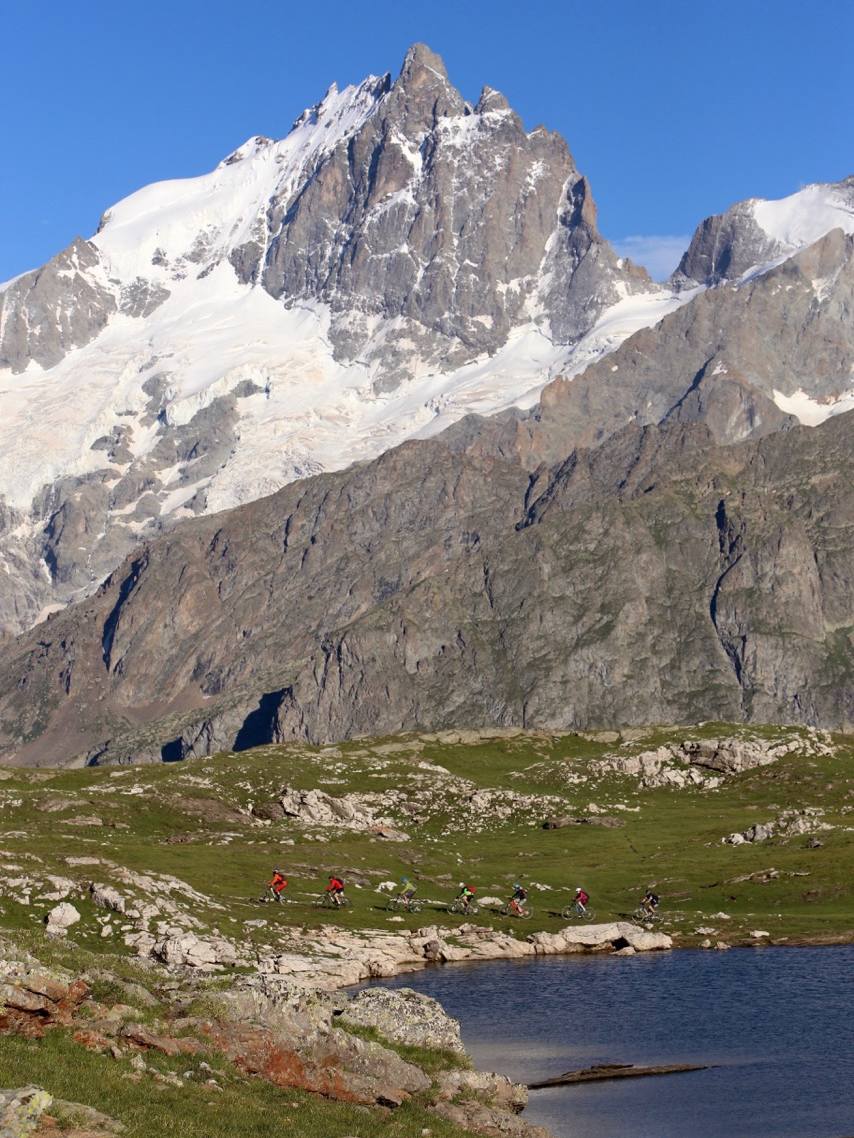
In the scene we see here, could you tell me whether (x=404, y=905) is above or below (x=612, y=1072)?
above

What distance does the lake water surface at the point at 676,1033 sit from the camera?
60.5 metres

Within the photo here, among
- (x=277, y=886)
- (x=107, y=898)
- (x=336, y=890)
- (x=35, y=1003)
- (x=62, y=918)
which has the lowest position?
(x=35, y=1003)

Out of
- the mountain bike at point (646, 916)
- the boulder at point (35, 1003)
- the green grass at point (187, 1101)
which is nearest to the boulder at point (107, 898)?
the mountain bike at point (646, 916)

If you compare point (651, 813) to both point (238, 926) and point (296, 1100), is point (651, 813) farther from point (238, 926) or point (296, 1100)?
point (296, 1100)

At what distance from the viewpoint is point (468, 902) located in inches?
4306

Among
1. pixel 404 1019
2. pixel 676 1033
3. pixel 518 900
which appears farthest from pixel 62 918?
pixel 404 1019

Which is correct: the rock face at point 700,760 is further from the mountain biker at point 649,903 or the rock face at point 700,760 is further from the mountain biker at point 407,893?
the mountain biker at point 407,893

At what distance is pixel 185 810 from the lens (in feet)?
462

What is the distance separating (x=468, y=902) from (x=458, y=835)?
34.5 m

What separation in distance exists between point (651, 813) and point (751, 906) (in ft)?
134

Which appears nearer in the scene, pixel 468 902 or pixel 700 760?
pixel 468 902

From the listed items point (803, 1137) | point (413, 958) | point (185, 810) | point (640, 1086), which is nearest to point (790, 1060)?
point (640, 1086)

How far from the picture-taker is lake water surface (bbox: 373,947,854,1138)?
60469 millimetres

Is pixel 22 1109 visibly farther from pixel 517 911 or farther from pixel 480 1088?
pixel 517 911
